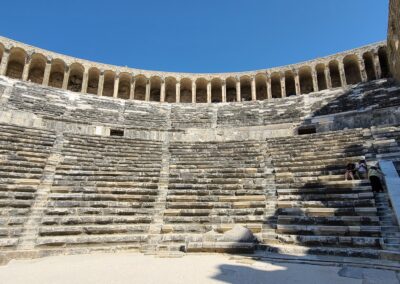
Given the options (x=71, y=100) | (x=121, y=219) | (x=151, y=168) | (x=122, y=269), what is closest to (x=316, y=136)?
(x=151, y=168)

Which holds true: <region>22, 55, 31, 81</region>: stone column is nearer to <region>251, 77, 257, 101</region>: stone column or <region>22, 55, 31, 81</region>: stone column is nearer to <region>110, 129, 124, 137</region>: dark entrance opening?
<region>110, 129, 124, 137</region>: dark entrance opening

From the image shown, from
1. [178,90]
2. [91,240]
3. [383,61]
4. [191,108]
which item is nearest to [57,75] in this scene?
[178,90]

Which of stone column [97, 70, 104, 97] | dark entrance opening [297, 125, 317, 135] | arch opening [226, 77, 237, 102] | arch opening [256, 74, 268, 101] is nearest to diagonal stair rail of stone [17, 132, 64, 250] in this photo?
stone column [97, 70, 104, 97]

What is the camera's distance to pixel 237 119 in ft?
68.0

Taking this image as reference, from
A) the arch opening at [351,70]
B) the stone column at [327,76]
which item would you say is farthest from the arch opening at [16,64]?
the arch opening at [351,70]

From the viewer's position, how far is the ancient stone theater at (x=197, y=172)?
803 cm

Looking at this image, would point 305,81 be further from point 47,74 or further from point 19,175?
point 19,175

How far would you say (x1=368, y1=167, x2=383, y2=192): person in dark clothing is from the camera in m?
9.09

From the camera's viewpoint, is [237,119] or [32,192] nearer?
[32,192]

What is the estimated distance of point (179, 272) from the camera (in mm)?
5520

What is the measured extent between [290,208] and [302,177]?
1.94 m

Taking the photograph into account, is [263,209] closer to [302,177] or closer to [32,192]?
[302,177]

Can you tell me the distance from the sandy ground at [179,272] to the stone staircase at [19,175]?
1.56 meters

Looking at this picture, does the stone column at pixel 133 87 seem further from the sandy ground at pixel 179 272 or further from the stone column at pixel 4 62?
the sandy ground at pixel 179 272
